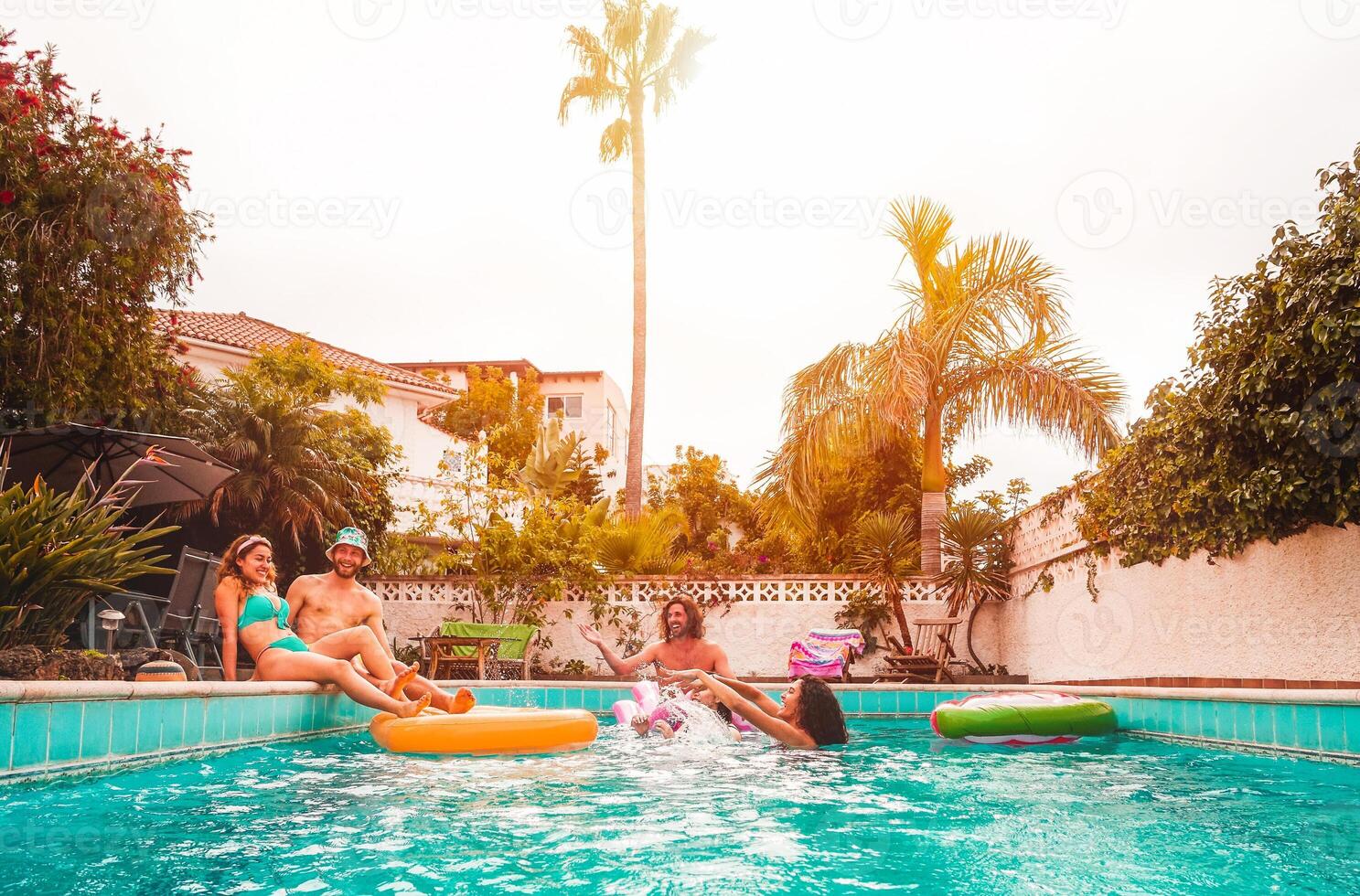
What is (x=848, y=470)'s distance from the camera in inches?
775

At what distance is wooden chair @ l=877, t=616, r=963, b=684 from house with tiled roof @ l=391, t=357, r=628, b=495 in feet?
89.8

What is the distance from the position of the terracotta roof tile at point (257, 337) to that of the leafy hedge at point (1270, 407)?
1593cm

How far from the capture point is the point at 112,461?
8.89 meters

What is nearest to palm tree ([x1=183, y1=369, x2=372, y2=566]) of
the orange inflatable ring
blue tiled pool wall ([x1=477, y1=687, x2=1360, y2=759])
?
blue tiled pool wall ([x1=477, y1=687, x2=1360, y2=759])

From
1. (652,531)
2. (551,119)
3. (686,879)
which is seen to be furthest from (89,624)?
(551,119)

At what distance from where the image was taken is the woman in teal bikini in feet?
20.5

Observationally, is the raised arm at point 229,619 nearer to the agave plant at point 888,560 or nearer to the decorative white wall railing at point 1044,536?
the decorative white wall railing at point 1044,536

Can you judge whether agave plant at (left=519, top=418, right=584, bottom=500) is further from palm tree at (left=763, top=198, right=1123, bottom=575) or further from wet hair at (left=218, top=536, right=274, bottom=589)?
wet hair at (left=218, top=536, right=274, bottom=589)

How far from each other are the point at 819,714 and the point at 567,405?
121 feet

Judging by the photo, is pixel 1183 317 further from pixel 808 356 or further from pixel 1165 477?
pixel 808 356

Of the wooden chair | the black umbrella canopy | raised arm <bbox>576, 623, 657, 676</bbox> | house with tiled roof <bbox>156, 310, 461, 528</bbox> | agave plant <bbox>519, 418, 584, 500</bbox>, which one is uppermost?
house with tiled roof <bbox>156, 310, 461, 528</bbox>

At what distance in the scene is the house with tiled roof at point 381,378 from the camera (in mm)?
20891

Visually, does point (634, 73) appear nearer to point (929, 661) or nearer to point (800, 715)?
point (929, 661)

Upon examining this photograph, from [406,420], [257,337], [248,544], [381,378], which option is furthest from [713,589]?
[257,337]
